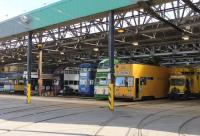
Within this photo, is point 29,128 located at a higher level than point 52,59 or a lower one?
lower

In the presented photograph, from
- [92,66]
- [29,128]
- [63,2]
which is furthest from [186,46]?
[29,128]

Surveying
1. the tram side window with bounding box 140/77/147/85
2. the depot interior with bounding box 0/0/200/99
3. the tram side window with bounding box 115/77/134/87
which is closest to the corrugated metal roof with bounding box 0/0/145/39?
the depot interior with bounding box 0/0/200/99

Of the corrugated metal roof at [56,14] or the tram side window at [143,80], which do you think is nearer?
the corrugated metal roof at [56,14]

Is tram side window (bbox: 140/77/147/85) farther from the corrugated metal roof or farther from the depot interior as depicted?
the corrugated metal roof

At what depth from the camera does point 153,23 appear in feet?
108

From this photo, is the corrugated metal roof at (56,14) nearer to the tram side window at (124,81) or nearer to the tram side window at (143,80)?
the tram side window at (124,81)

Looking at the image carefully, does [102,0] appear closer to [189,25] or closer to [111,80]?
[111,80]

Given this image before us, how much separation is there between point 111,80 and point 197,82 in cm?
1951

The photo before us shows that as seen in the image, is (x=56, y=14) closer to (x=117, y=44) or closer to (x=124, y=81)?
(x=124, y=81)

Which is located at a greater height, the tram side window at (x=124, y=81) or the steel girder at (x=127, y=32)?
the steel girder at (x=127, y=32)

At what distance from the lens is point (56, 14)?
3002 centimetres

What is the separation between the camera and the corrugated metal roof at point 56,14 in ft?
83.7

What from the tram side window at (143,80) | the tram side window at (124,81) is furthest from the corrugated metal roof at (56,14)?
the tram side window at (143,80)

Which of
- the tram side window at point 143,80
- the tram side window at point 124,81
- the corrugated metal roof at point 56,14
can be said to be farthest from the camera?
the tram side window at point 143,80
